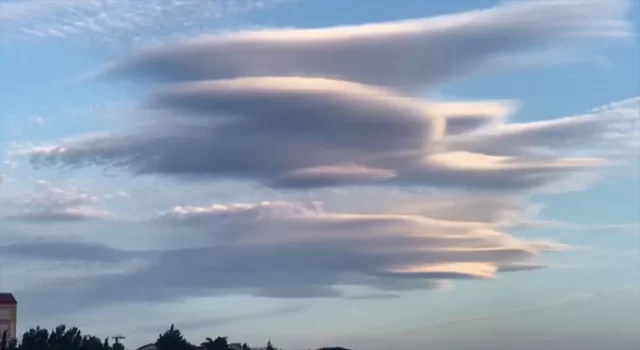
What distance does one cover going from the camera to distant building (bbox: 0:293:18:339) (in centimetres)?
13062

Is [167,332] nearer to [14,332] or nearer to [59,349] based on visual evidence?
[59,349]

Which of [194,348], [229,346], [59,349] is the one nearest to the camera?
[59,349]

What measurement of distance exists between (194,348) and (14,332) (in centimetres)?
2426

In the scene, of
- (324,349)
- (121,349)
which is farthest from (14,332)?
(324,349)

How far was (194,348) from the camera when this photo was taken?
119 meters

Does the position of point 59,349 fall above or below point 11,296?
below

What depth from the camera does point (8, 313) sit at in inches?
5167

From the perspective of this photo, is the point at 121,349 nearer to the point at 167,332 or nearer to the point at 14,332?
the point at 167,332

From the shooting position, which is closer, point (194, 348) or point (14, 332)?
point (194, 348)

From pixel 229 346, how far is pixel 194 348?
38.4 feet

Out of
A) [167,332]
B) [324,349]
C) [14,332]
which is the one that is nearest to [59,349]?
[167,332]

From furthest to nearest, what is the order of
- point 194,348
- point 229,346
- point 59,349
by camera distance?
point 229,346 < point 194,348 < point 59,349

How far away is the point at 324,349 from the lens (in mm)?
135250

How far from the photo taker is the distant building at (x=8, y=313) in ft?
429
